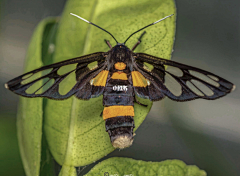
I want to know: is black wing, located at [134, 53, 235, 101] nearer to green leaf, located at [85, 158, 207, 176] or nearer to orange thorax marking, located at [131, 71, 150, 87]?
orange thorax marking, located at [131, 71, 150, 87]

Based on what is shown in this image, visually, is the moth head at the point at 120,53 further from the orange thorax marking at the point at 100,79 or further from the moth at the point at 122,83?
the orange thorax marking at the point at 100,79

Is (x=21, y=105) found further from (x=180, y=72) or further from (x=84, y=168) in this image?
(x=180, y=72)

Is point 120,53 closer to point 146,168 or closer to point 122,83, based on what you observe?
point 122,83

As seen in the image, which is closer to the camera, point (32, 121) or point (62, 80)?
point (32, 121)

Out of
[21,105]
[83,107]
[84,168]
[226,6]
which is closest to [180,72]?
[83,107]

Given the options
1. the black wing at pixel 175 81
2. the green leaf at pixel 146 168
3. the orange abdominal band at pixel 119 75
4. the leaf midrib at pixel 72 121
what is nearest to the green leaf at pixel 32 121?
the leaf midrib at pixel 72 121

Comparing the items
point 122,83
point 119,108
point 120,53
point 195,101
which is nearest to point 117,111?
point 119,108
